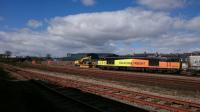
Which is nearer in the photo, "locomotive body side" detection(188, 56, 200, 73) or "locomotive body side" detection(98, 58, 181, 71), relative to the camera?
"locomotive body side" detection(188, 56, 200, 73)

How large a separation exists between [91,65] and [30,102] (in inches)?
2073

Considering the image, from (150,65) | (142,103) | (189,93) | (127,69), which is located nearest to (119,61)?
(127,69)

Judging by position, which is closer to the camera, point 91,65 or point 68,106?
point 68,106

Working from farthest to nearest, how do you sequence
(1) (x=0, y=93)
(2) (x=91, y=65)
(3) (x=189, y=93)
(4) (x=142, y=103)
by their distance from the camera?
(2) (x=91, y=65) → (3) (x=189, y=93) → (1) (x=0, y=93) → (4) (x=142, y=103)

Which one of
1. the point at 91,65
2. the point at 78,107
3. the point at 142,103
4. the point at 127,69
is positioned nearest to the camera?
the point at 78,107

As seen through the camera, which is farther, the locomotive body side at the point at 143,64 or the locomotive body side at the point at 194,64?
the locomotive body side at the point at 143,64

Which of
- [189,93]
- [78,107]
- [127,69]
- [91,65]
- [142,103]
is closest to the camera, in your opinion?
[78,107]

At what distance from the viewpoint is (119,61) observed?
5400 centimetres

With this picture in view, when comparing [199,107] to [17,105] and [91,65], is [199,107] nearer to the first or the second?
[17,105]

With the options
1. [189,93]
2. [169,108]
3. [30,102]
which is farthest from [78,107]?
[189,93]

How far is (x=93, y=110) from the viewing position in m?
12.3

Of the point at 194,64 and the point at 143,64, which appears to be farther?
the point at 143,64

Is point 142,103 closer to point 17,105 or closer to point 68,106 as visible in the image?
point 68,106

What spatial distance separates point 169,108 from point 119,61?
4146 centimetres
